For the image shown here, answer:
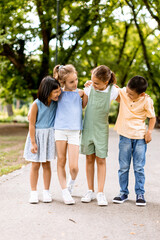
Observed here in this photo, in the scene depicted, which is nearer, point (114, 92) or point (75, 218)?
point (75, 218)

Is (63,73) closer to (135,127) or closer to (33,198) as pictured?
(135,127)

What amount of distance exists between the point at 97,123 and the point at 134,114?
1.63 ft

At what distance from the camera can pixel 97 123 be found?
4297 mm

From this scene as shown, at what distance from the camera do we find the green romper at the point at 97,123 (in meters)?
4.27

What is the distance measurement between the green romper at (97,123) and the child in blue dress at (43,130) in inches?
17.1

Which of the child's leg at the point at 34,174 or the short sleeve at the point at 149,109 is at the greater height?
the short sleeve at the point at 149,109

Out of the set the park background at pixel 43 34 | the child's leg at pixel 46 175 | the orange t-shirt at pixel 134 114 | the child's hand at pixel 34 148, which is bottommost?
the child's leg at pixel 46 175

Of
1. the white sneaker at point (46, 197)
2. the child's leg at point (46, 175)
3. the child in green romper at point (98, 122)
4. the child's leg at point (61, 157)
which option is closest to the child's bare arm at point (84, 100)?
the child in green romper at point (98, 122)

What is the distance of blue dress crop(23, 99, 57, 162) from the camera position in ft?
14.0

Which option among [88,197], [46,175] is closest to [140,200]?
[88,197]

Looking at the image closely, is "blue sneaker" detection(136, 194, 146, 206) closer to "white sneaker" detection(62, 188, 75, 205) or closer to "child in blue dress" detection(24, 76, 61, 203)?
"white sneaker" detection(62, 188, 75, 205)

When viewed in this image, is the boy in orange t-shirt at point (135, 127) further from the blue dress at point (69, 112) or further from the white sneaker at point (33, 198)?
the white sneaker at point (33, 198)

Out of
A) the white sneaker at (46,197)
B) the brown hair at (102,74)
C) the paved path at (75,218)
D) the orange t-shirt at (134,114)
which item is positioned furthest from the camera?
the orange t-shirt at (134,114)

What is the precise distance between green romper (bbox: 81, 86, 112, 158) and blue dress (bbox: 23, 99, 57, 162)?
1.47 ft
